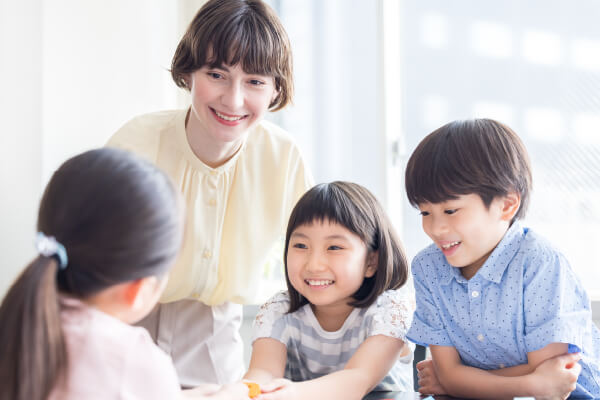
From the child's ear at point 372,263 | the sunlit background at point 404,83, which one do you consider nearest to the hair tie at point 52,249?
the child's ear at point 372,263

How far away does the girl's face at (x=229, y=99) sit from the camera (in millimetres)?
1445

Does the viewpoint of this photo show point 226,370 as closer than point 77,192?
No

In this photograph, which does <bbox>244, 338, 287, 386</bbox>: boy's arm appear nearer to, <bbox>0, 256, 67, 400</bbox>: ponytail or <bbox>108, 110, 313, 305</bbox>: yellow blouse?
<bbox>108, 110, 313, 305</bbox>: yellow blouse

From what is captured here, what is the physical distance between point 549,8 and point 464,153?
4.30 feet

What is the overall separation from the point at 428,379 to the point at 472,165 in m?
0.48

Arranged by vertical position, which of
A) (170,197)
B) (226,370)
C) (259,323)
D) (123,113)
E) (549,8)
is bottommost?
(226,370)

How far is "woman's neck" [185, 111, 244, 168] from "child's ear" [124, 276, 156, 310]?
696 mm

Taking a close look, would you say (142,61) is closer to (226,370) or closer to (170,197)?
(226,370)

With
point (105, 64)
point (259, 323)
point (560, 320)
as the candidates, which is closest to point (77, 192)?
point (259, 323)

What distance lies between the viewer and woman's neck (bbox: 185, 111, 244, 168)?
5.10 ft

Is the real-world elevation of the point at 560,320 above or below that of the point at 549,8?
below

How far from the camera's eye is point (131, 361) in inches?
32.4

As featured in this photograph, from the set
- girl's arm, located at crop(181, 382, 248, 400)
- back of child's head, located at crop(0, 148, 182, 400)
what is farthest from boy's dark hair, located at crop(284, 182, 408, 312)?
back of child's head, located at crop(0, 148, 182, 400)

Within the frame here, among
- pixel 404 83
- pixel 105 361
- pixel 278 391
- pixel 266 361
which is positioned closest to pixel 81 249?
pixel 105 361
